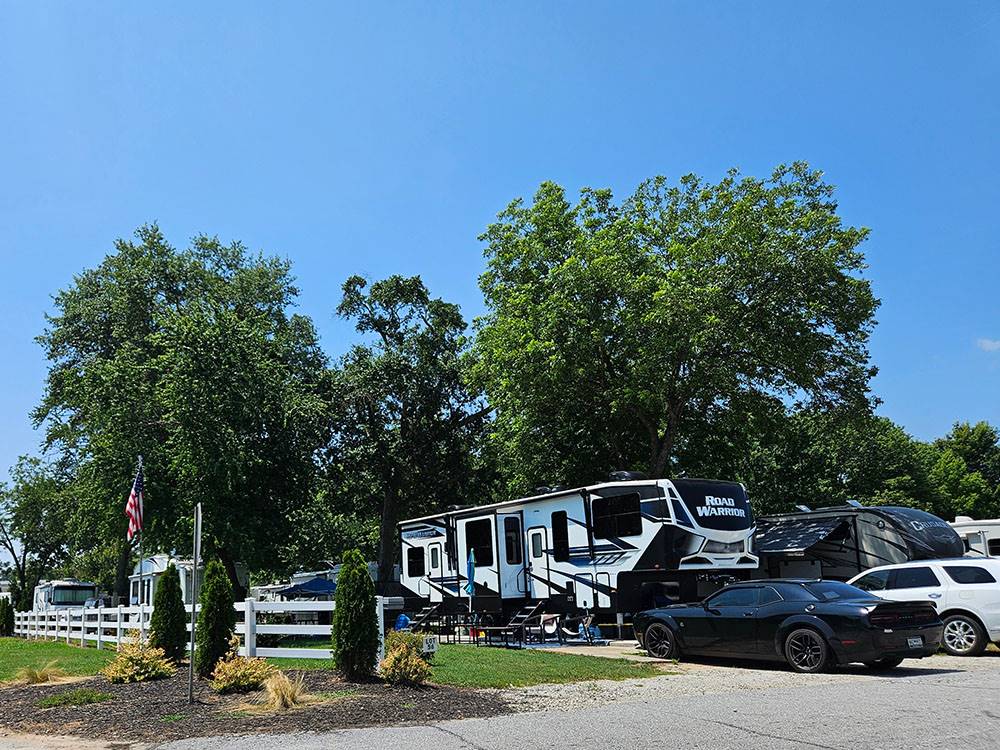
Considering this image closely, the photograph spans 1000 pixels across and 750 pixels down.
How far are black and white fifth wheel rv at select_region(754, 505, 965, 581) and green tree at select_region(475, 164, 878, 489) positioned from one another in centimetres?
509

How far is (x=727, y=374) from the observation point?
26.0m

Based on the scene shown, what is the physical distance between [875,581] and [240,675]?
37.5 ft

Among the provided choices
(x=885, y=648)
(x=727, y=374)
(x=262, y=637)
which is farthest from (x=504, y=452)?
(x=885, y=648)

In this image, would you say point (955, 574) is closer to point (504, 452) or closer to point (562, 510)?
point (562, 510)

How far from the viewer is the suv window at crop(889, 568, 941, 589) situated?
1591 cm

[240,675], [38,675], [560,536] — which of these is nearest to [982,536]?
[560,536]

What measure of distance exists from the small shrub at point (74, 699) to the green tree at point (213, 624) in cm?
184

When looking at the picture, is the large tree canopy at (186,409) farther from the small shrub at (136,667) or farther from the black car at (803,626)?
the black car at (803,626)

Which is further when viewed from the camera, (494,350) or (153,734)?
(494,350)

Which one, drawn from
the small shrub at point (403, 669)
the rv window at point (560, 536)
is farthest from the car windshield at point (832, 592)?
the rv window at point (560, 536)

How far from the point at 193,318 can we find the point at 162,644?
13.8 m

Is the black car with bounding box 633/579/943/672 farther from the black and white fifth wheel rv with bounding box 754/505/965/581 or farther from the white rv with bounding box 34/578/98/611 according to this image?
the white rv with bounding box 34/578/98/611

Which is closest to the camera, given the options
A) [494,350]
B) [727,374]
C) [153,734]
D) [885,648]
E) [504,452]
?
[153,734]

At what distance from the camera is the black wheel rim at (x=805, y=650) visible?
43.5ft
